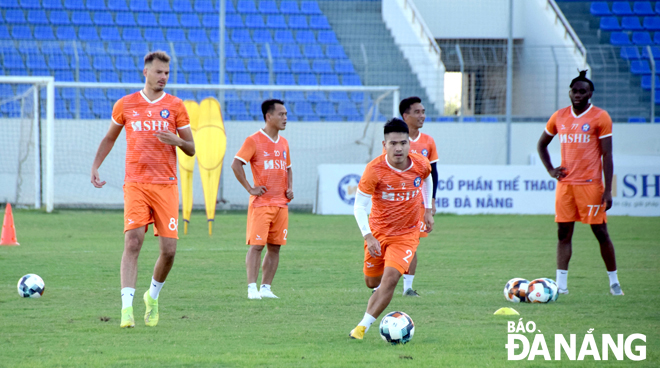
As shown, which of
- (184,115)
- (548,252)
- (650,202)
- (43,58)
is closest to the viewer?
(184,115)

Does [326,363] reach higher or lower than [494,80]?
lower

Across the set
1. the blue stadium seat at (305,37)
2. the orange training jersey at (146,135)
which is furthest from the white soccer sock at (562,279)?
the blue stadium seat at (305,37)

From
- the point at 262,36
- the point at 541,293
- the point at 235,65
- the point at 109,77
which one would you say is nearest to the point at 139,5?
the point at 109,77

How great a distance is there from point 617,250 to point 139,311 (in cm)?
793

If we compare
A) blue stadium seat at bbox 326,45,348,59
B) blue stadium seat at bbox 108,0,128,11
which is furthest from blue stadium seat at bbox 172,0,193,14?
blue stadium seat at bbox 326,45,348,59

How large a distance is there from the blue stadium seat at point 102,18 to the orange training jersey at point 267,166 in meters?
18.8

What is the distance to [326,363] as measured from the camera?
183 inches

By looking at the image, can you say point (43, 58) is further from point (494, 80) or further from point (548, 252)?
point (548, 252)

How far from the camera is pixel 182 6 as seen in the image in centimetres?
2591

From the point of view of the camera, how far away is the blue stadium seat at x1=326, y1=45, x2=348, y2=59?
24230 millimetres

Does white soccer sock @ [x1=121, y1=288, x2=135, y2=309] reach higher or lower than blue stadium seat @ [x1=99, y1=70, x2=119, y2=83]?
lower

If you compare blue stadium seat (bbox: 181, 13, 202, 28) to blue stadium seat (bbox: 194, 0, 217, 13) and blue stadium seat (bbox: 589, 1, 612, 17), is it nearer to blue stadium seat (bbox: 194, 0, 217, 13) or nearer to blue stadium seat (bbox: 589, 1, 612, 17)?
blue stadium seat (bbox: 194, 0, 217, 13)

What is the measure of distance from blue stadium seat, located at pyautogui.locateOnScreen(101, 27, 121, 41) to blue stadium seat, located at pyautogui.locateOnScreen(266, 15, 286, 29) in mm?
4892

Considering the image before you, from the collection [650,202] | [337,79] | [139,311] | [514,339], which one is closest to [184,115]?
[139,311]
